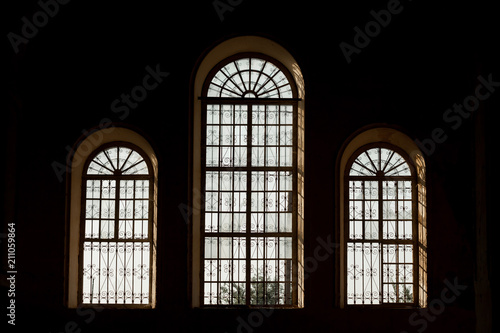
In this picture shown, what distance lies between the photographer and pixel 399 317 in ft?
30.8

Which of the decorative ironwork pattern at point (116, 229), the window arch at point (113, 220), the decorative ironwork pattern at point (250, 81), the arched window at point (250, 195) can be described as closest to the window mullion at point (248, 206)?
the arched window at point (250, 195)

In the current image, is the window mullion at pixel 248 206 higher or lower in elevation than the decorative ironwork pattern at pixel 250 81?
lower

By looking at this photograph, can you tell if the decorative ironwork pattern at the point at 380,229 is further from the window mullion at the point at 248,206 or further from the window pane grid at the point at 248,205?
the window mullion at the point at 248,206

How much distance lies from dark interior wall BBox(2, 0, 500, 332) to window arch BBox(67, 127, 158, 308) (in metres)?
0.49

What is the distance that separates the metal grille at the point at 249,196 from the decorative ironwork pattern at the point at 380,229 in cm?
118

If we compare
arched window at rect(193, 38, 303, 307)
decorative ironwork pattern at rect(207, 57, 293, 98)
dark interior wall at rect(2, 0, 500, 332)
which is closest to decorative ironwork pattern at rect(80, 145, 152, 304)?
dark interior wall at rect(2, 0, 500, 332)

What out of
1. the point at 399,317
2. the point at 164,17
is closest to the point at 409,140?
the point at 399,317

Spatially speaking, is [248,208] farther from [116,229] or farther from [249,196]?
[116,229]

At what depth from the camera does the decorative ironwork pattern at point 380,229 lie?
10.0 meters

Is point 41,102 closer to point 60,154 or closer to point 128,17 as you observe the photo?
point 60,154

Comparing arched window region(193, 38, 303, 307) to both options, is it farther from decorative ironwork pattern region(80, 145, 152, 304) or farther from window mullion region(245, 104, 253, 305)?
decorative ironwork pattern region(80, 145, 152, 304)

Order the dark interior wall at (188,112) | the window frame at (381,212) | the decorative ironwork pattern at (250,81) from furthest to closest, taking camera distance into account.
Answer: the decorative ironwork pattern at (250,81), the window frame at (381,212), the dark interior wall at (188,112)

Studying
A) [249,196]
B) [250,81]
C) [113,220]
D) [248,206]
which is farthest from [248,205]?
[113,220]

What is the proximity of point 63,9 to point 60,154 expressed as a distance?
9.02 ft
